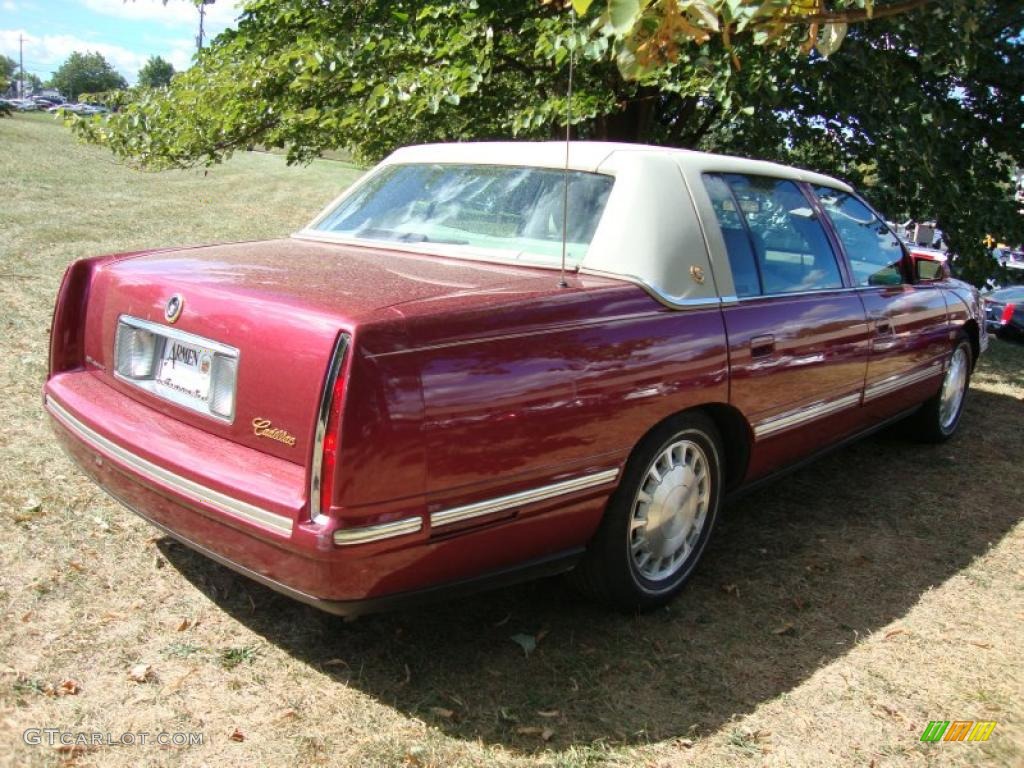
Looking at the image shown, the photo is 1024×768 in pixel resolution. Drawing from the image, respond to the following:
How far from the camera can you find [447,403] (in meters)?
2.50

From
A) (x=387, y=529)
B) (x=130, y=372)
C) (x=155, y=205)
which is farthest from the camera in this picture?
(x=155, y=205)

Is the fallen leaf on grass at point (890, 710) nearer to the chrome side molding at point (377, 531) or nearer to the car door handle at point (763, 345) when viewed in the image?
the car door handle at point (763, 345)

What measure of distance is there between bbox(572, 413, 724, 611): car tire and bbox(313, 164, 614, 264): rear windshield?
775mm

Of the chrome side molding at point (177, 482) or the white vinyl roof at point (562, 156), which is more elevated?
the white vinyl roof at point (562, 156)

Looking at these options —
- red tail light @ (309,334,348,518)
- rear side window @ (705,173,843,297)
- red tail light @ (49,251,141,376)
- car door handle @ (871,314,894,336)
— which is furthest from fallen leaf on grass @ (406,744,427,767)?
car door handle @ (871,314,894,336)

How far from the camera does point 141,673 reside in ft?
9.36

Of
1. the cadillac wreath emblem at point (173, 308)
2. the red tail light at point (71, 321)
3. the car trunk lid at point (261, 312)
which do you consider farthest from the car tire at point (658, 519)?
the red tail light at point (71, 321)

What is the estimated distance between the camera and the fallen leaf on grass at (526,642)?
3.18 metres

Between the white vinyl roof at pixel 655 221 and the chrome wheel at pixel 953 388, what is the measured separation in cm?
283

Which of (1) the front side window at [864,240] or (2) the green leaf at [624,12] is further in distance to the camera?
(1) the front side window at [864,240]

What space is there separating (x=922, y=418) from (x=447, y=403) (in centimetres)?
437

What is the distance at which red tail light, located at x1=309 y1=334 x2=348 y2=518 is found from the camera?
239cm

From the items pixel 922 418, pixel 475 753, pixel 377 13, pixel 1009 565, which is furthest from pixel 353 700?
pixel 377 13

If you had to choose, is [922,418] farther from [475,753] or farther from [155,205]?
[155,205]
